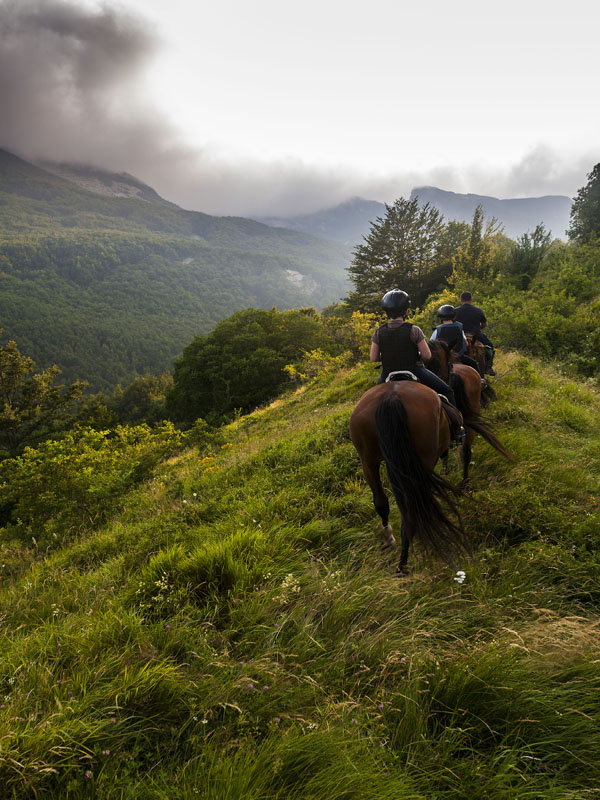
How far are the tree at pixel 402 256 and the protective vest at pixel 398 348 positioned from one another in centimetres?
3054

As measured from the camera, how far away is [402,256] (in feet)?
114

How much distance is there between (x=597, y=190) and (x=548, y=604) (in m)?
42.8

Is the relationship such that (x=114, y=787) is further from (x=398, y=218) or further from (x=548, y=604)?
(x=398, y=218)

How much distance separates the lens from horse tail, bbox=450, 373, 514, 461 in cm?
530

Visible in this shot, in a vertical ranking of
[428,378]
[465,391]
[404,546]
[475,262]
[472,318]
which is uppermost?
[475,262]

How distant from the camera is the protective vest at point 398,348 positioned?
15.0 feet

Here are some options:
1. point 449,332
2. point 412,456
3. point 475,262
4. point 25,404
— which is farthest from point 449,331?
point 25,404

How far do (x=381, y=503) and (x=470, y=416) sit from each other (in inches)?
107

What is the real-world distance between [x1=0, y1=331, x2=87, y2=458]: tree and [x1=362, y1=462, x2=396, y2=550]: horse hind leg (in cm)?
3771

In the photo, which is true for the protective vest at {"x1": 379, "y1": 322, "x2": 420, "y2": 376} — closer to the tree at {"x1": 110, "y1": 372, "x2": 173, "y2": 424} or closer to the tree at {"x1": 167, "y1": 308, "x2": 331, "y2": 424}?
the tree at {"x1": 167, "y1": 308, "x2": 331, "y2": 424}

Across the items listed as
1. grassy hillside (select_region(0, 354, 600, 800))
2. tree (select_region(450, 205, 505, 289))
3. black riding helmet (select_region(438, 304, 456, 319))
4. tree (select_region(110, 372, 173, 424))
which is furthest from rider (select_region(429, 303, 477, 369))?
tree (select_region(110, 372, 173, 424))

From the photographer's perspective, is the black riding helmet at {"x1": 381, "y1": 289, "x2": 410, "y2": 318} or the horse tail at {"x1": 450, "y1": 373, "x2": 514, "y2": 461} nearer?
the black riding helmet at {"x1": 381, "y1": 289, "x2": 410, "y2": 318}

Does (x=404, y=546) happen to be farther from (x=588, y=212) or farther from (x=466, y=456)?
(x=588, y=212)

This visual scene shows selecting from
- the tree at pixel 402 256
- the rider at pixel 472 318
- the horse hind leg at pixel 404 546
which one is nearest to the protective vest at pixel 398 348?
the horse hind leg at pixel 404 546
